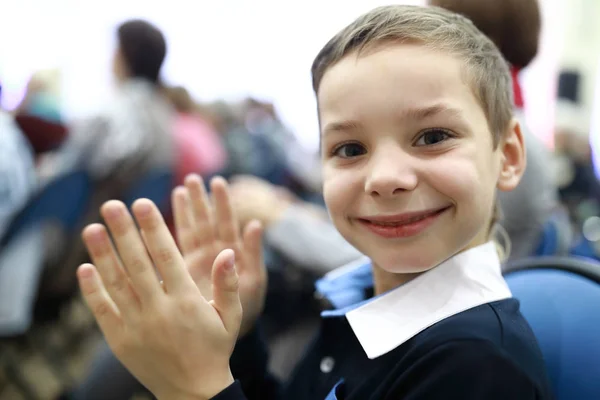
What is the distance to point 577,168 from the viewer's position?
3059mm

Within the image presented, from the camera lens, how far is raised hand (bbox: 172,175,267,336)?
905 millimetres

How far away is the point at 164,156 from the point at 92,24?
222cm

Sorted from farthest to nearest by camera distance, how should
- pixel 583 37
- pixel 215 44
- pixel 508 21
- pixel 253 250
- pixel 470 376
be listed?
pixel 583 37 < pixel 215 44 < pixel 508 21 < pixel 253 250 < pixel 470 376

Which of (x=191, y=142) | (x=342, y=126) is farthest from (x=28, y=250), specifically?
(x=342, y=126)

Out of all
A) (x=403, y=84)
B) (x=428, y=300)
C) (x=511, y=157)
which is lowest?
(x=428, y=300)

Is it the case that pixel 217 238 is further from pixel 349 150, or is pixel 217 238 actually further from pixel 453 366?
pixel 453 366

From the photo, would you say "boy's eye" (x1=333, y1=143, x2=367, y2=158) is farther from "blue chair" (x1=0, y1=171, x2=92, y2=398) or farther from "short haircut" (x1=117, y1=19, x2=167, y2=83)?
"short haircut" (x1=117, y1=19, x2=167, y2=83)

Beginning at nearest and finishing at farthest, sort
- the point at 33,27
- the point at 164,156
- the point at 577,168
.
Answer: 1. the point at 164,156
2. the point at 577,168
3. the point at 33,27

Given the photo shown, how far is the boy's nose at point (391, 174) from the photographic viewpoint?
0.61 m

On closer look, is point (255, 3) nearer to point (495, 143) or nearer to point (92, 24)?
point (92, 24)

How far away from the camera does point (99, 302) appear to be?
0.68 m

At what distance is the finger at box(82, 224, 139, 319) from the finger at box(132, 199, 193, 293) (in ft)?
0.17

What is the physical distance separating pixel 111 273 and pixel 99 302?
0.04 metres

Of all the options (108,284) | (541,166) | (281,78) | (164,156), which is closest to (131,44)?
(164,156)
